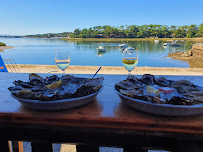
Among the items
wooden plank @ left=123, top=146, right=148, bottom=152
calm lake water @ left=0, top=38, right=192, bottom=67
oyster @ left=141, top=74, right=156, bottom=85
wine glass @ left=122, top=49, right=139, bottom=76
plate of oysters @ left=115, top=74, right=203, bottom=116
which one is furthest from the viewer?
calm lake water @ left=0, top=38, right=192, bottom=67

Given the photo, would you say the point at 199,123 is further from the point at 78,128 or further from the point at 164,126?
the point at 78,128

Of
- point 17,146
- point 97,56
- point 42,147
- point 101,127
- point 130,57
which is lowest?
point 97,56

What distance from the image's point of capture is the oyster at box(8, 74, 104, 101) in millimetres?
654

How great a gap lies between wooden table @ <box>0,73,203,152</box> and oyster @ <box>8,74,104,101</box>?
74 millimetres

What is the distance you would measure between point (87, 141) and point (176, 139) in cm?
37

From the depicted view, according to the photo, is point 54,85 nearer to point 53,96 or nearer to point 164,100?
point 53,96

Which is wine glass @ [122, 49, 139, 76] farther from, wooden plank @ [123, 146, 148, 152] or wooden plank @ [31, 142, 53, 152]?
wooden plank @ [31, 142, 53, 152]

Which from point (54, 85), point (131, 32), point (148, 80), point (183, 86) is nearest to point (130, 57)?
point (148, 80)

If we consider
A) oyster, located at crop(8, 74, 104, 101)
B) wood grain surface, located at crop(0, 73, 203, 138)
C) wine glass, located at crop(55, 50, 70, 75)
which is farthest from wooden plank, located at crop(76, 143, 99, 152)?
wine glass, located at crop(55, 50, 70, 75)

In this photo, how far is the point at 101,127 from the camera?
2.13 ft

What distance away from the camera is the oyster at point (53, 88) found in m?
0.65

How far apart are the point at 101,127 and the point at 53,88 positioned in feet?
0.99

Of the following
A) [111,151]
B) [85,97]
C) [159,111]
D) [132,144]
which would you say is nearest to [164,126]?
[159,111]

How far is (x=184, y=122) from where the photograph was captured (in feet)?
1.93
